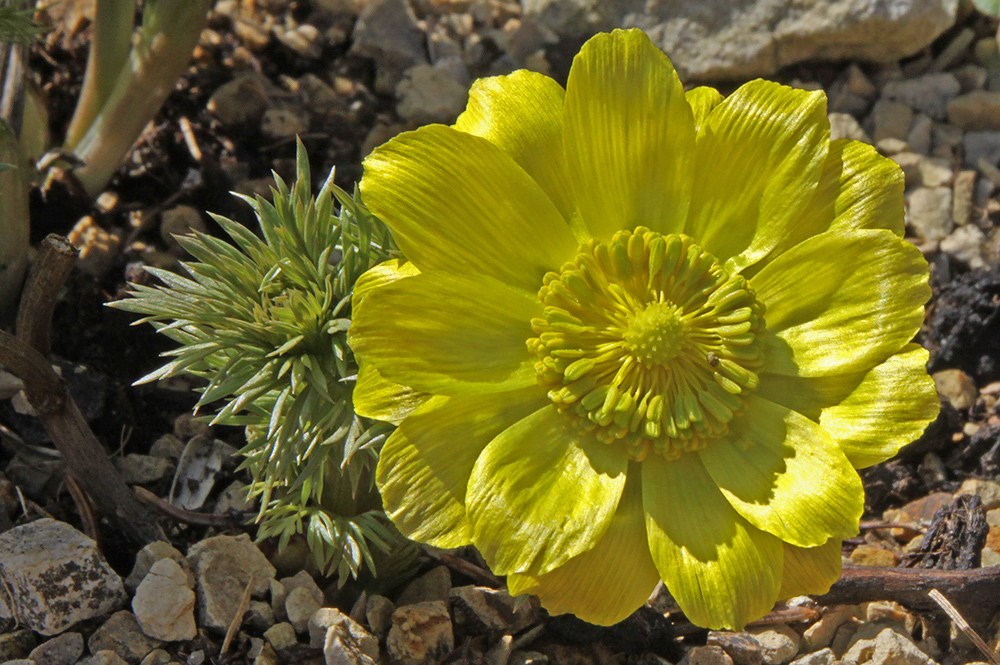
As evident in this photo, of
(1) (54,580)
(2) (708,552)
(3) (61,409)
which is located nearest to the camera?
(2) (708,552)

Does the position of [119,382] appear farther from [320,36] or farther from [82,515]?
[320,36]

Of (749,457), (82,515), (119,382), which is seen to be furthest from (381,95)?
(749,457)

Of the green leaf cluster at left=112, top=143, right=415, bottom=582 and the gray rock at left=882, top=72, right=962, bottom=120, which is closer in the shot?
the green leaf cluster at left=112, top=143, right=415, bottom=582

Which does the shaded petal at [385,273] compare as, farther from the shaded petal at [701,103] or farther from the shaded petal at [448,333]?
the shaded petal at [701,103]

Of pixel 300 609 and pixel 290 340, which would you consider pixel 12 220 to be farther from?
pixel 300 609

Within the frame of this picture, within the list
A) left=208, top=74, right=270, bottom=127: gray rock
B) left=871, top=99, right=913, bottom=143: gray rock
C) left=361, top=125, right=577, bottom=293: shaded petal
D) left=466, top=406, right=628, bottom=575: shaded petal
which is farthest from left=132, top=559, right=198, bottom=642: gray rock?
left=871, top=99, right=913, bottom=143: gray rock

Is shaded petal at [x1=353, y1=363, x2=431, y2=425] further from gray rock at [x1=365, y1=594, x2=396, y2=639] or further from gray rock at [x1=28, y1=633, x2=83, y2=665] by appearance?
gray rock at [x1=28, y1=633, x2=83, y2=665]

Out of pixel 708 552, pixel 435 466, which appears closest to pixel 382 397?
pixel 435 466

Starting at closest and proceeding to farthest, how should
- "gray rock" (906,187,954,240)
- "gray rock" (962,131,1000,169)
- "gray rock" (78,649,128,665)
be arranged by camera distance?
"gray rock" (78,649,128,665) < "gray rock" (906,187,954,240) < "gray rock" (962,131,1000,169)
